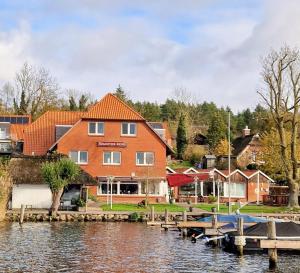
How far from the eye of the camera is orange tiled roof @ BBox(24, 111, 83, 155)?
79125 millimetres

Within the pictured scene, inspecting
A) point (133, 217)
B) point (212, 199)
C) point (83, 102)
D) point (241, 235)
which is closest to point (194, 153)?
point (83, 102)

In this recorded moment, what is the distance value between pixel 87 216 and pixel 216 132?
5897 cm

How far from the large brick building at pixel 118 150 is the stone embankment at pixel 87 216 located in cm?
1726

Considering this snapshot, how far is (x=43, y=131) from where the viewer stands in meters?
81.0

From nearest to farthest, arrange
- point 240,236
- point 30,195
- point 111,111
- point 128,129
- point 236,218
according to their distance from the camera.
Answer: point 240,236, point 236,218, point 30,195, point 111,111, point 128,129

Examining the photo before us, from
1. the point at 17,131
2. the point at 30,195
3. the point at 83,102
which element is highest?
the point at 83,102

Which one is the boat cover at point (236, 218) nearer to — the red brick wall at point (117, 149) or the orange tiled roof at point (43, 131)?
the red brick wall at point (117, 149)

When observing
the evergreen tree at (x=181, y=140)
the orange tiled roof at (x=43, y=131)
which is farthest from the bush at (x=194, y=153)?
the orange tiled roof at (x=43, y=131)

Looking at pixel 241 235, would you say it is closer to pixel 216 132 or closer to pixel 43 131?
pixel 43 131

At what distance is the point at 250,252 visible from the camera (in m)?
36.9

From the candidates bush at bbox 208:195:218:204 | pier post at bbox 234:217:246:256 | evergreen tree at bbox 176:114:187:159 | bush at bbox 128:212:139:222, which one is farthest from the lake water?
evergreen tree at bbox 176:114:187:159

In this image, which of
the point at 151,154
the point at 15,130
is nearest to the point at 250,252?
the point at 151,154

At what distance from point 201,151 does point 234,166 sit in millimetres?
13701

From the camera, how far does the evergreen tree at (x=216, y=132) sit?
111625 millimetres
